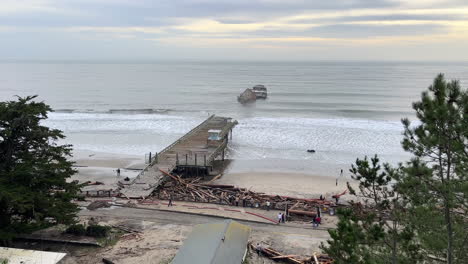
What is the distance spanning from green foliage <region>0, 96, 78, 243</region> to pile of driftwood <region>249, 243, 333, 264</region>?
34.0ft

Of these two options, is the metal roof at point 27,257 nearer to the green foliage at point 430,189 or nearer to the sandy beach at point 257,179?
the green foliage at point 430,189

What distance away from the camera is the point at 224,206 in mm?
27312

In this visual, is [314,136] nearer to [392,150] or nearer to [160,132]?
[392,150]

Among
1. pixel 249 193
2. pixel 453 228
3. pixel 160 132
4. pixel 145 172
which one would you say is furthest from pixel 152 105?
pixel 453 228

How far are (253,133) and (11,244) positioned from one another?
40.0m

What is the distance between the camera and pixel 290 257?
62.0 feet

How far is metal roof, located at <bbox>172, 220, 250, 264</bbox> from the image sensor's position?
16.6 m

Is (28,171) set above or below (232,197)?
above

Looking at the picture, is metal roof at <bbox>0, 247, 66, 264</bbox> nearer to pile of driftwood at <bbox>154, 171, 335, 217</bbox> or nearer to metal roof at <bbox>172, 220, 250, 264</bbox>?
metal roof at <bbox>172, 220, 250, 264</bbox>

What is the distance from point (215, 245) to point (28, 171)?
9835 millimetres

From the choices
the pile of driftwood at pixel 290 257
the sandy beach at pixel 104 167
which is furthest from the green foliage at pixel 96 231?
the sandy beach at pixel 104 167

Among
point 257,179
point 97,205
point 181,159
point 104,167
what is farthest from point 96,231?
point 104,167

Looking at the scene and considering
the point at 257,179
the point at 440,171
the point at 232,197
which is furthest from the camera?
the point at 257,179

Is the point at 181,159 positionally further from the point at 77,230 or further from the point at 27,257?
the point at 27,257
